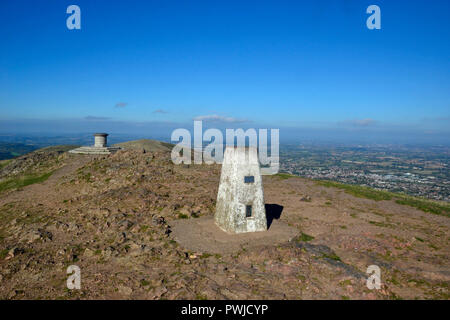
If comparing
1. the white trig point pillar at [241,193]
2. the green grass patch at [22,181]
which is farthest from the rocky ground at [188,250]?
the green grass patch at [22,181]

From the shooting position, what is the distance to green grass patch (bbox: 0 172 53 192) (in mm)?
21889

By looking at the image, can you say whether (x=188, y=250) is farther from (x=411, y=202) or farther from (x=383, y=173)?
(x=383, y=173)

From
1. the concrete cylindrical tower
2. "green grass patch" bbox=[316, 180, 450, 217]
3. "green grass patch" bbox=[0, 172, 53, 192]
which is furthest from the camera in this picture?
the concrete cylindrical tower

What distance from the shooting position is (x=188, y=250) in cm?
1031

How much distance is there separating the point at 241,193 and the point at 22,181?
21.6m

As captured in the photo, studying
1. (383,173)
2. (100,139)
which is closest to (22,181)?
(100,139)

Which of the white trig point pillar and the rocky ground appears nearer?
the rocky ground

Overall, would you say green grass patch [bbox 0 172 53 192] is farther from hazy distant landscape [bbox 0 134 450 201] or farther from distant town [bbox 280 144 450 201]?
distant town [bbox 280 144 450 201]

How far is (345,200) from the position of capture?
1803cm

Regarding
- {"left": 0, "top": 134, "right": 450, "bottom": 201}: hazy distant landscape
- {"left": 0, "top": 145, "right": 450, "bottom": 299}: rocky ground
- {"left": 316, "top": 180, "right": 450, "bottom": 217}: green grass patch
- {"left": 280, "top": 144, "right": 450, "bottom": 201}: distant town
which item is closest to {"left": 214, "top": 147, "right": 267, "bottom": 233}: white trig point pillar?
{"left": 0, "top": 145, "right": 450, "bottom": 299}: rocky ground

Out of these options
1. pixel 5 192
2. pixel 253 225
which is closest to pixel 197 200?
pixel 253 225

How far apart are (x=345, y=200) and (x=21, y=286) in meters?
17.5

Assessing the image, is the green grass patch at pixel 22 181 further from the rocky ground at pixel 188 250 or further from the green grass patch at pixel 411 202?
the green grass patch at pixel 411 202

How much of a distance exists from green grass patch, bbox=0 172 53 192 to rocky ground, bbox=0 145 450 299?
2455 millimetres
